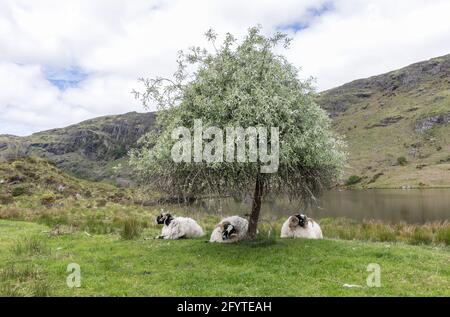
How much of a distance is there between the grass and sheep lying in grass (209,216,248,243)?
1009mm

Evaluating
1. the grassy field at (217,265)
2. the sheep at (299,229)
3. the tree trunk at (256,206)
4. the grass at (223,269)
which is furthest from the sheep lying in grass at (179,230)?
the sheep at (299,229)

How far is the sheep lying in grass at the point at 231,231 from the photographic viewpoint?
2020 cm

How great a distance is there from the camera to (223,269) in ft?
47.8

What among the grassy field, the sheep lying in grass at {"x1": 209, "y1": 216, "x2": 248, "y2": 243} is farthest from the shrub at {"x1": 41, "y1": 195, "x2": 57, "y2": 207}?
the sheep lying in grass at {"x1": 209, "y1": 216, "x2": 248, "y2": 243}

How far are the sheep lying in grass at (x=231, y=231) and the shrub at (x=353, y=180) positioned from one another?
437 ft

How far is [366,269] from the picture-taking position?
14.1 meters

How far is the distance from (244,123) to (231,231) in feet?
21.9

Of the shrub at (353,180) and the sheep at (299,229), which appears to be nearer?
the sheep at (299,229)

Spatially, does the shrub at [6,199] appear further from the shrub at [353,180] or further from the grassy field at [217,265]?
the shrub at [353,180]

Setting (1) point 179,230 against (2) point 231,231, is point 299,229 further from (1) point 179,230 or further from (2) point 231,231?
(1) point 179,230

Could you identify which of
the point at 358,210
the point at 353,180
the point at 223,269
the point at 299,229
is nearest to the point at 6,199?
the point at 299,229
